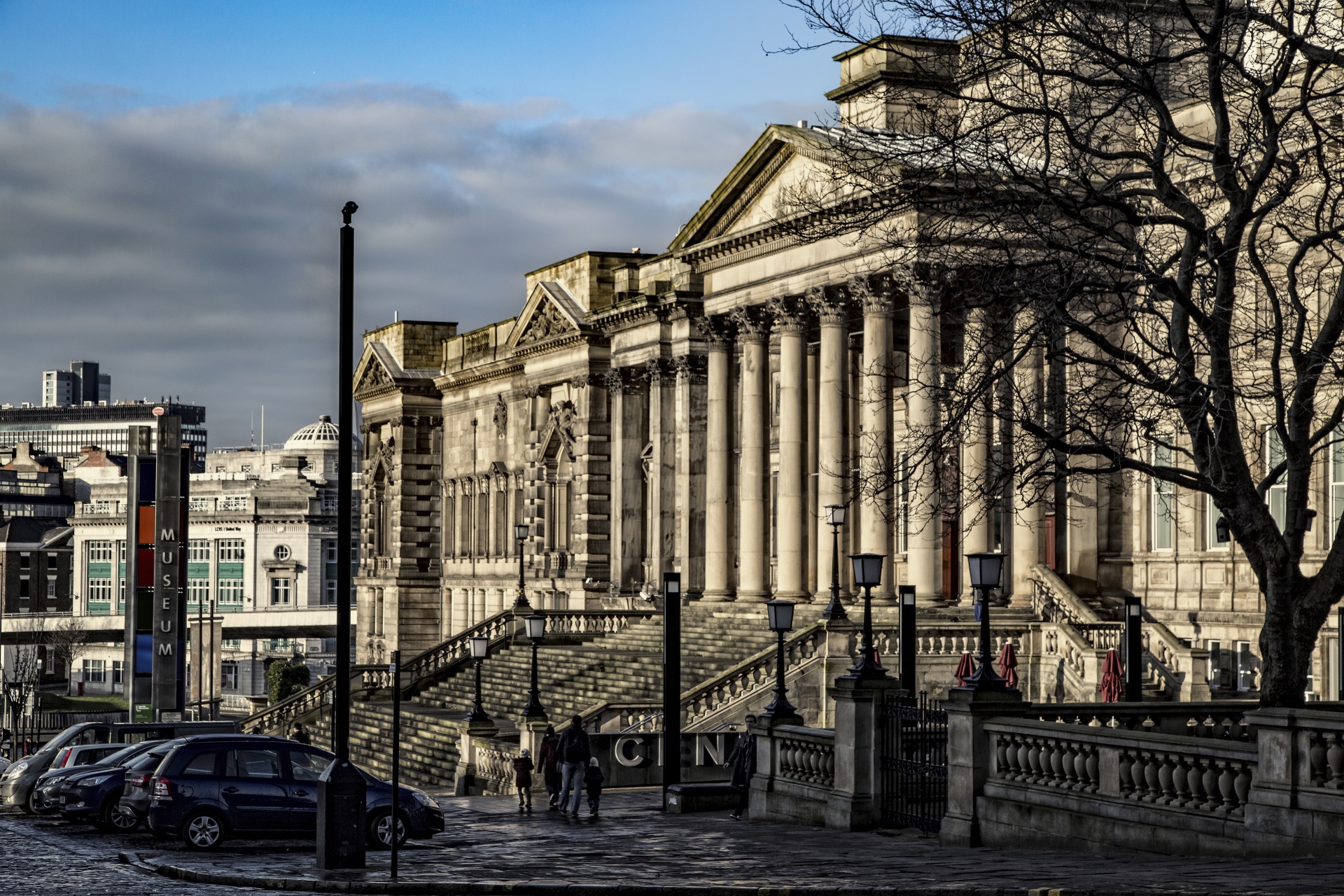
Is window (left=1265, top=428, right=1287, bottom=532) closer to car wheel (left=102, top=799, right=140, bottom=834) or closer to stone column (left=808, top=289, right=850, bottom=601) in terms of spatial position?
stone column (left=808, top=289, right=850, bottom=601)

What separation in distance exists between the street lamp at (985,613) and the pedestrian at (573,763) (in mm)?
8474

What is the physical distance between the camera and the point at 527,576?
2953 inches

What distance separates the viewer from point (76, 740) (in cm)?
3875

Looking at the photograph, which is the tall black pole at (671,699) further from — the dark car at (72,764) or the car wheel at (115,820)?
the car wheel at (115,820)

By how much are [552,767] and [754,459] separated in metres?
18.7

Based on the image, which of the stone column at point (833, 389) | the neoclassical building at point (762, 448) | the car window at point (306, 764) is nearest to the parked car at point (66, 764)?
the car window at point (306, 764)

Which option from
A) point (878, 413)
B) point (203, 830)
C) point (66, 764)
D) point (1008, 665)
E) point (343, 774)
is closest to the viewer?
point (343, 774)

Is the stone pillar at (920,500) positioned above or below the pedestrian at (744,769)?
above

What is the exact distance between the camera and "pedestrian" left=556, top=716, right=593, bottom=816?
32.2 m

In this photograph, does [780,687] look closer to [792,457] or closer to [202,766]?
[202,766]

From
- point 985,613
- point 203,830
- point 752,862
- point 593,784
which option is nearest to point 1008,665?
point 593,784

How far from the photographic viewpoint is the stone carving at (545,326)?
69.2 m

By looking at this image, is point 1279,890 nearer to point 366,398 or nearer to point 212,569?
point 366,398

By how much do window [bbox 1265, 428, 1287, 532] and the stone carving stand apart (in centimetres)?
3097
